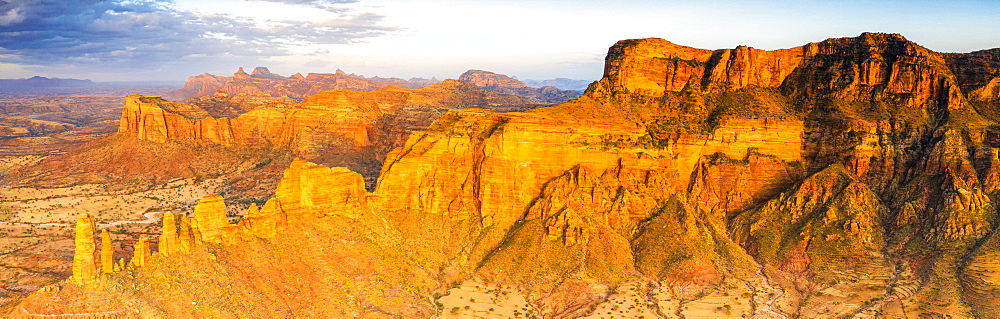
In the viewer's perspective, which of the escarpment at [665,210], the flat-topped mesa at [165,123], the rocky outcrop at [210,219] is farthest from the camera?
the flat-topped mesa at [165,123]

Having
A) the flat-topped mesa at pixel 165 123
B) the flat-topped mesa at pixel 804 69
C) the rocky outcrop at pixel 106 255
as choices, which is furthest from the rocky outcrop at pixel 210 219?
the flat-topped mesa at pixel 165 123

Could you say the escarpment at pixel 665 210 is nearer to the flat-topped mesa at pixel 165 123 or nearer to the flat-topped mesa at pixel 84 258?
the flat-topped mesa at pixel 84 258

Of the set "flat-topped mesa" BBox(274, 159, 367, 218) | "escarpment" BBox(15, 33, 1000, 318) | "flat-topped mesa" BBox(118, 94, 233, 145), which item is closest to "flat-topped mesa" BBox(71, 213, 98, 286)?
"escarpment" BBox(15, 33, 1000, 318)

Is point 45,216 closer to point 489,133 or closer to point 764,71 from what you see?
point 489,133

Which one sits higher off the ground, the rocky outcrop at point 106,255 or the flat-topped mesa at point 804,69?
the flat-topped mesa at point 804,69

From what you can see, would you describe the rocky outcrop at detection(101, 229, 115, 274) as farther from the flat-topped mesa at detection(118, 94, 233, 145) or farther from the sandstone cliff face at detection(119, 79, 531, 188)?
the flat-topped mesa at detection(118, 94, 233, 145)

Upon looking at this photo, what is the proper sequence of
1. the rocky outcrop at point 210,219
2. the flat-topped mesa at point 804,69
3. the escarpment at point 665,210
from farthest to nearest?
the flat-topped mesa at point 804,69 → the escarpment at point 665,210 → the rocky outcrop at point 210,219

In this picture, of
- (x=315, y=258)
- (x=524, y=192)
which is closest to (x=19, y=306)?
(x=315, y=258)

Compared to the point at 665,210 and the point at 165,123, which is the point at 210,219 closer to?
the point at 665,210
